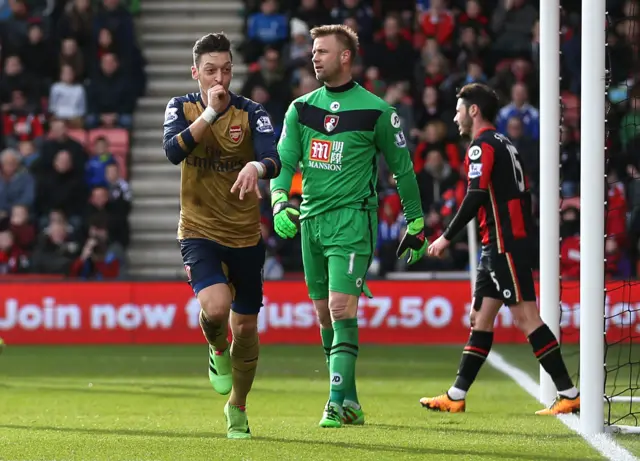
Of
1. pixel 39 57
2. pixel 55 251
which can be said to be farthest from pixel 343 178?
pixel 39 57

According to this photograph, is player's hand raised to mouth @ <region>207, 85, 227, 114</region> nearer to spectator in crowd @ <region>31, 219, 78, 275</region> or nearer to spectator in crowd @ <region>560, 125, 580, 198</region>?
spectator in crowd @ <region>31, 219, 78, 275</region>

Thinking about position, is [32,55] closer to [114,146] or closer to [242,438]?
[114,146]

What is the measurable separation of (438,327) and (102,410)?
281 inches

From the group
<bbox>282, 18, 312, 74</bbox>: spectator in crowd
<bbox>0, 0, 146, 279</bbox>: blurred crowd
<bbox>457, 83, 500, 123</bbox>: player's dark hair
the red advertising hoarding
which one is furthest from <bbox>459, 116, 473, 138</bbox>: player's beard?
<bbox>282, 18, 312, 74</bbox>: spectator in crowd

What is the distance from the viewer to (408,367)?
12.4 metres

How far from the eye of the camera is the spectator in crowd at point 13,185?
17.7 metres

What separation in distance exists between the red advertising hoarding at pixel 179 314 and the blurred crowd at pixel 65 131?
118cm

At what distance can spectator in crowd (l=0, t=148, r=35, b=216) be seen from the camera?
17672 mm

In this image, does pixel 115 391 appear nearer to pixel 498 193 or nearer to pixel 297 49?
pixel 498 193

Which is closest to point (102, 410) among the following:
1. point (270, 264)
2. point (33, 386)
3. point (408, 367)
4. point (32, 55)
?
point (33, 386)

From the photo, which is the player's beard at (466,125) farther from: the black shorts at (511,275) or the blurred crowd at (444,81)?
the blurred crowd at (444,81)

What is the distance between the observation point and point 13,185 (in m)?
17.7

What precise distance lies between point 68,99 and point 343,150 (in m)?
11.9

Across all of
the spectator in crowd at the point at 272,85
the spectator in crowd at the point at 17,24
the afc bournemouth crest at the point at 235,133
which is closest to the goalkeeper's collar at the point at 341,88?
the afc bournemouth crest at the point at 235,133
